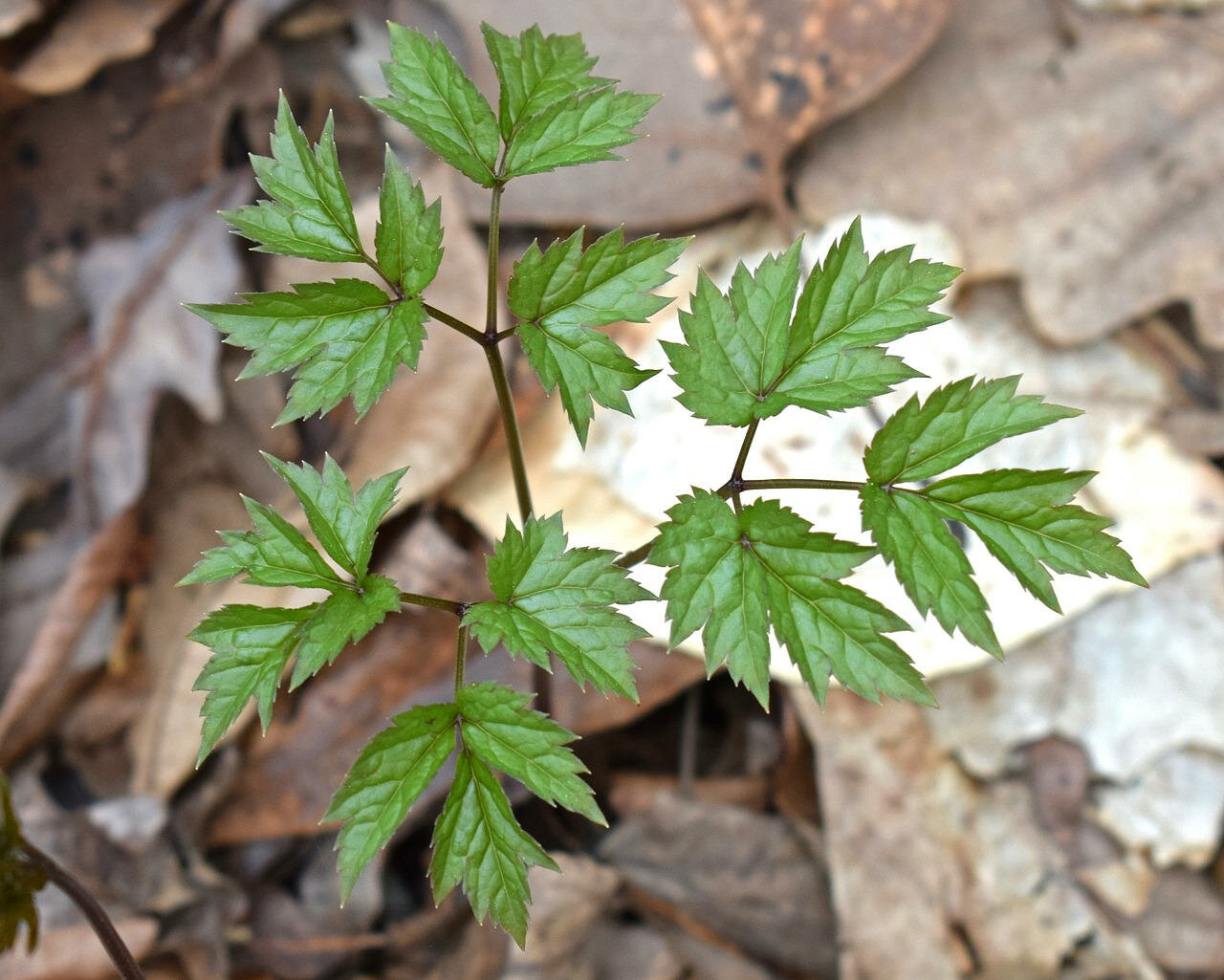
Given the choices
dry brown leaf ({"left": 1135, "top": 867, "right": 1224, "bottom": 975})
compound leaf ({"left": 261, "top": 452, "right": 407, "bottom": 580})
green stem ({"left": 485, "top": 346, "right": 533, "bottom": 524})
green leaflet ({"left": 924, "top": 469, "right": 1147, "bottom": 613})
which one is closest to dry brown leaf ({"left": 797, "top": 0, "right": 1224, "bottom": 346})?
dry brown leaf ({"left": 1135, "top": 867, "right": 1224, "bottom": 975})

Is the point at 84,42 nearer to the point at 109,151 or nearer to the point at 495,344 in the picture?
the point at 109,151

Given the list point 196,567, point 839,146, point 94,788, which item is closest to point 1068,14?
point 839,146

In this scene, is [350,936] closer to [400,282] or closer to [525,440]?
[525,440]

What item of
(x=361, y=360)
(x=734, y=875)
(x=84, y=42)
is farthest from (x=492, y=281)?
(x=84, y=42)

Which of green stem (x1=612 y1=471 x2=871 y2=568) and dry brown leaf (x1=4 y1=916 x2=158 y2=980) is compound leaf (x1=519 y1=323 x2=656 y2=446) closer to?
green stem (x1=612 y1=471 x2=871 y2=568)

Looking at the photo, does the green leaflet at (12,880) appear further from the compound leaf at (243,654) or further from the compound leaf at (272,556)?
the compound leaf at (272,556)
